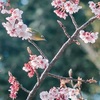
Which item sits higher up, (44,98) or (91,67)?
(91,67)

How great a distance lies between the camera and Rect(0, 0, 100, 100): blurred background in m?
7.69

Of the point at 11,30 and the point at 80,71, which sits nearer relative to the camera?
the point at 11,30

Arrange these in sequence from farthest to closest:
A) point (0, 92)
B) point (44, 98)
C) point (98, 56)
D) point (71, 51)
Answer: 1. point (71, 51)
2. point (0, 92)
3. point (98, 56)
4. point (44, 98)

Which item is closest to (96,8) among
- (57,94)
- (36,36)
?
(36,36)

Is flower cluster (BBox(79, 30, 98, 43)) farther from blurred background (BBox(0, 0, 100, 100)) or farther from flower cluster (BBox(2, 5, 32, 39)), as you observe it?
blurred background (BBox(0, 0, 100, 100))

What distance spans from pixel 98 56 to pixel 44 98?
4114 mm

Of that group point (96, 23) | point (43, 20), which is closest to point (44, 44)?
point (43, 20)

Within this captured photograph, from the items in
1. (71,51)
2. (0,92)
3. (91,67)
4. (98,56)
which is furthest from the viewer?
(71,51)

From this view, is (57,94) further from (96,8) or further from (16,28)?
(96,8)

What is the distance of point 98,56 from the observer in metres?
5.95

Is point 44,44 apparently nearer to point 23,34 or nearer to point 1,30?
point 1,30

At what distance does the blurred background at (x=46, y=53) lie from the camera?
7.69m

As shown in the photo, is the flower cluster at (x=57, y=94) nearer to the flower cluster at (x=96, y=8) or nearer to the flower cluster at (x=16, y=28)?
the flower cluster at (x=16, y=28)

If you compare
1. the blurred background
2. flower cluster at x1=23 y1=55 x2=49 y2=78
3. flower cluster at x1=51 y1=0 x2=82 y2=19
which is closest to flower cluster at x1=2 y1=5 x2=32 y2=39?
flower cluster at x1=23 y1=55 x2=49 y2=78
